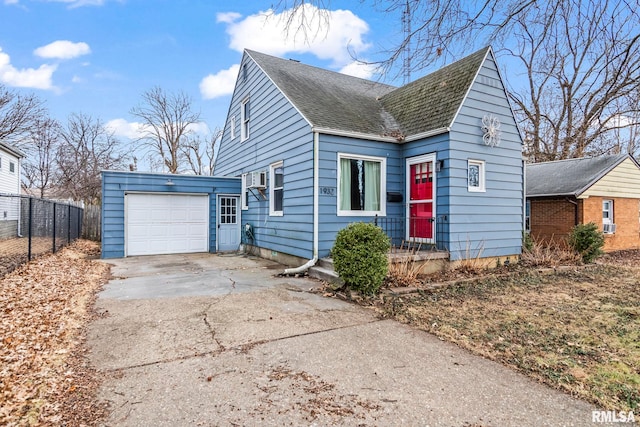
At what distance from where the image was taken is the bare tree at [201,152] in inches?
1030

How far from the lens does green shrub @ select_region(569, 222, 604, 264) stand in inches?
360

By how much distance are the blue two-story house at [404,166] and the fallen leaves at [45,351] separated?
447 centimetres

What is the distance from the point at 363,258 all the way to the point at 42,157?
28535 millimetres

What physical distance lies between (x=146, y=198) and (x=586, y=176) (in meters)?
16.0

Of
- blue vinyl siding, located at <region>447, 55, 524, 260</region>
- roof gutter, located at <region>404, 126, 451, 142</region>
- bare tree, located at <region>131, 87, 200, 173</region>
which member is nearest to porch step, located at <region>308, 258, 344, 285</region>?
blue vinyl siding, located at <region>447, 55, 524, 260</region>

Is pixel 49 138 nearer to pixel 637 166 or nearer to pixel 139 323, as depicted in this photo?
pixel 139 323

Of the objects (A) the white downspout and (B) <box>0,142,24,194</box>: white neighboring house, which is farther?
(B) <box>0,142,24,194</box>: white neighboring house

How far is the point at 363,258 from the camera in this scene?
5441 millimetres

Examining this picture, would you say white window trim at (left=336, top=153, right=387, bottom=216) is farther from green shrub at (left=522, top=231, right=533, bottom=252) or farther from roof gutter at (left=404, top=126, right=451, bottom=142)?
green shrub at (left=522, top=231, right=533, bottom=252)

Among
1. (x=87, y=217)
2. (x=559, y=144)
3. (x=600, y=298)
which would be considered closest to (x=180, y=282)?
(x=600, y=298)

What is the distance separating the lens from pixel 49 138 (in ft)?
76.6

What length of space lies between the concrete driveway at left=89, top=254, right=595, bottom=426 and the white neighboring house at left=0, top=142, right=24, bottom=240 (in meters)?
7.32

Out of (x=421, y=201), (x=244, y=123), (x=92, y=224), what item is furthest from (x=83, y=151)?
(x=421, y=201)

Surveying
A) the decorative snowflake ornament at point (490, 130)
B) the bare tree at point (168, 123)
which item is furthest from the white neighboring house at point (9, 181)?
the decorative snowflake ornament at point (490, 130)
